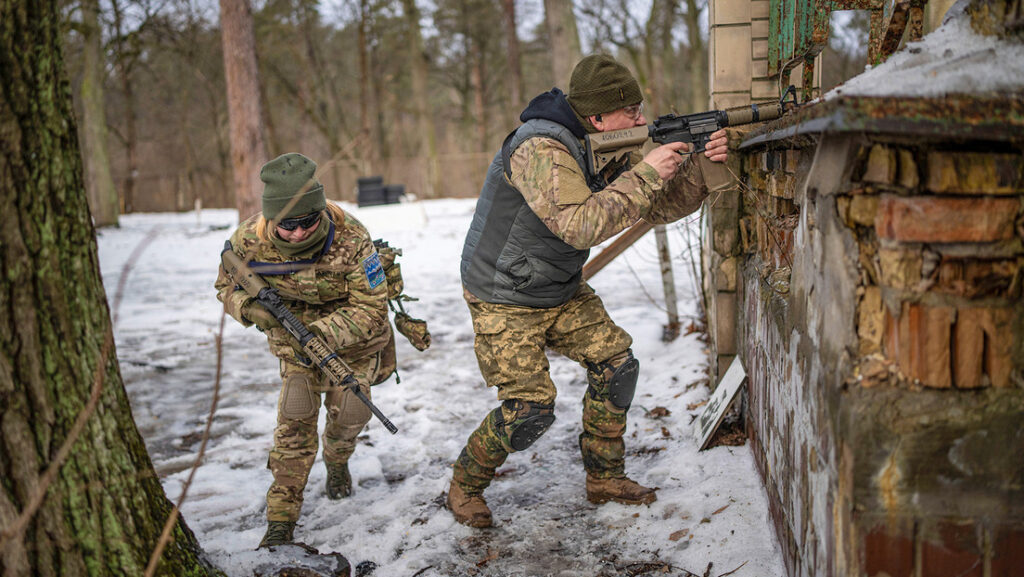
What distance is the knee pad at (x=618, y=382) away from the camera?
3.30 meters

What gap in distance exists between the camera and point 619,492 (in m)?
3.38

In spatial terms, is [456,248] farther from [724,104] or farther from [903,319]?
[903,319]

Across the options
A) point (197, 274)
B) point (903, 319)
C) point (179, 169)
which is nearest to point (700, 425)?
point (903, 319)

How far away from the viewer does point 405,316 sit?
386 centimetres

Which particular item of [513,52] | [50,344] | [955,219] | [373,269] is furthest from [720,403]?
[513,52]

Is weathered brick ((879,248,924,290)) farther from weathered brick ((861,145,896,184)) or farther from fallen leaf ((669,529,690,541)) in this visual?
fallen leaf ((669,529,690,541))

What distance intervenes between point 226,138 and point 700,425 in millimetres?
29478

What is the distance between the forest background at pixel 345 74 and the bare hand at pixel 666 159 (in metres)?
Result: 10.3

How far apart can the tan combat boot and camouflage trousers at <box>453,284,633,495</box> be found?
3 centimetres

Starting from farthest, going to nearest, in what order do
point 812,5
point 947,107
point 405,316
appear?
point 405,316 → point 812,5 → point 947,107

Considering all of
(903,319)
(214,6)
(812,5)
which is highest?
(214,6)

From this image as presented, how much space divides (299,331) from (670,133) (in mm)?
1730

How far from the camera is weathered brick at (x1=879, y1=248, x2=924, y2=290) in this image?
1.66 meters

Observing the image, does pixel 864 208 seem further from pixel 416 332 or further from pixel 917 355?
pixel 416 332
